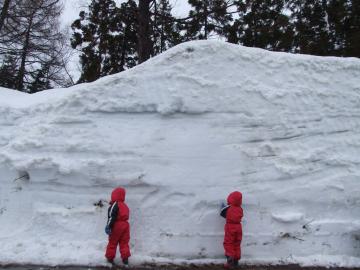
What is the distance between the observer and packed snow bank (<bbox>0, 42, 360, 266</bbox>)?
694 centimetres

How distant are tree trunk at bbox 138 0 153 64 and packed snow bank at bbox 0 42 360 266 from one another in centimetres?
596

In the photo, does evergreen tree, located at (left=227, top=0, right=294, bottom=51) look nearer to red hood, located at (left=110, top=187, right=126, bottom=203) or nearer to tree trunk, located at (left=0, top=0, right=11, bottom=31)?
red hood, located at (left=110, top=187, right=126, bottom=203)

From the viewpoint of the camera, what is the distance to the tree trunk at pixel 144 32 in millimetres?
13453

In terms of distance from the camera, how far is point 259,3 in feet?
46.1

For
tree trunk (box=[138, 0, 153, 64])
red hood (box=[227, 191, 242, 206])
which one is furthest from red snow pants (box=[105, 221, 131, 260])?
tree trunk (box=[138, 0, 153, 64])

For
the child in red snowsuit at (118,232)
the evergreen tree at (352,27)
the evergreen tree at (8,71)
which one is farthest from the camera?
the evergreen tree at (8,71)

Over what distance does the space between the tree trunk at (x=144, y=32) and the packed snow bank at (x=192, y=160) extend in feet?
19.6

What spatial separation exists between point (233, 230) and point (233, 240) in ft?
0.55

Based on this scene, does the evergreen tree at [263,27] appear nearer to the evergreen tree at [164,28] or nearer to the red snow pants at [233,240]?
the evergreen tree at [164,28]

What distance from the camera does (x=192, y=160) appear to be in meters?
7.32

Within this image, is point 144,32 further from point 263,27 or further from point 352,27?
point 352,27

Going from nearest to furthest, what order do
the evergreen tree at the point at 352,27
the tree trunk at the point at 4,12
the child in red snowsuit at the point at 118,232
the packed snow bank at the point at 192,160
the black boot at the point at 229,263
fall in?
the child in red snowsuit at the point at 118,232 → the black boot at the point at 229,263 → the packed snow bank at the point at 192,160 → the evergreen tree at the point at 352,27 → the tree trunk at the point at 4,12

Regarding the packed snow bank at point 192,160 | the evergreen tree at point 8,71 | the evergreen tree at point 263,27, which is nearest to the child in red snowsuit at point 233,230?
the packed snow bank at point 192,160

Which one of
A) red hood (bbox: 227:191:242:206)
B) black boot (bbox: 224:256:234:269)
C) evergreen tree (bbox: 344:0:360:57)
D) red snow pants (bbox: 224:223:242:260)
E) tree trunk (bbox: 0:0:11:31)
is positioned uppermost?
tree trunk (bbox: 0:0:11:31)
